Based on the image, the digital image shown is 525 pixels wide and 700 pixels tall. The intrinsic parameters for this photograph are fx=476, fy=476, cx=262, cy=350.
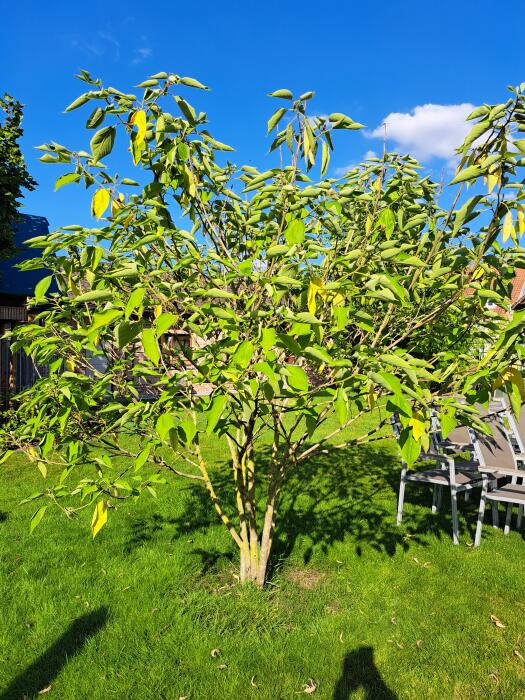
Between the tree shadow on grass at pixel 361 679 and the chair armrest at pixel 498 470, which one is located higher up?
the chair armrest at pixel 498 470

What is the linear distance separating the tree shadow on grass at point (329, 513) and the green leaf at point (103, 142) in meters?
3.63

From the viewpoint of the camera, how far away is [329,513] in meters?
5.53

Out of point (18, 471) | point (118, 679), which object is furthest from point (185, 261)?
point (18, 471)

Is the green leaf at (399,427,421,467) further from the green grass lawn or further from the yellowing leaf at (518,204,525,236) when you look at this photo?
the green grass lawn

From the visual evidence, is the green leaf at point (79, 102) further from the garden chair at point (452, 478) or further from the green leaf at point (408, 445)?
the garden chair at point (452, 478)

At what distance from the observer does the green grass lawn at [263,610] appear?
9.47 ft

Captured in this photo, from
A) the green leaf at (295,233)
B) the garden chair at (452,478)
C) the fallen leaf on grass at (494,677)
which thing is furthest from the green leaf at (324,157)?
the garden chair at (452,478)

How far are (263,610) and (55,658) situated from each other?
141 cm

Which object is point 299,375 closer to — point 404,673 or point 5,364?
point 404,673

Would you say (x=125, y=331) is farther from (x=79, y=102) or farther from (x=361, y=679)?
(x=361, y=679)

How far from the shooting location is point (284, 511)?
5539 millimetres

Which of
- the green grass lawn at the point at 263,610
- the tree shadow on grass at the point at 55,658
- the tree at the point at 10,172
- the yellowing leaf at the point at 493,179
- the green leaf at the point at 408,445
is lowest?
the tree shadow on grass at the point at 55,658

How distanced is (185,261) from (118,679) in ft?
8.35

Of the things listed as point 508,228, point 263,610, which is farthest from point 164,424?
point 263,610
